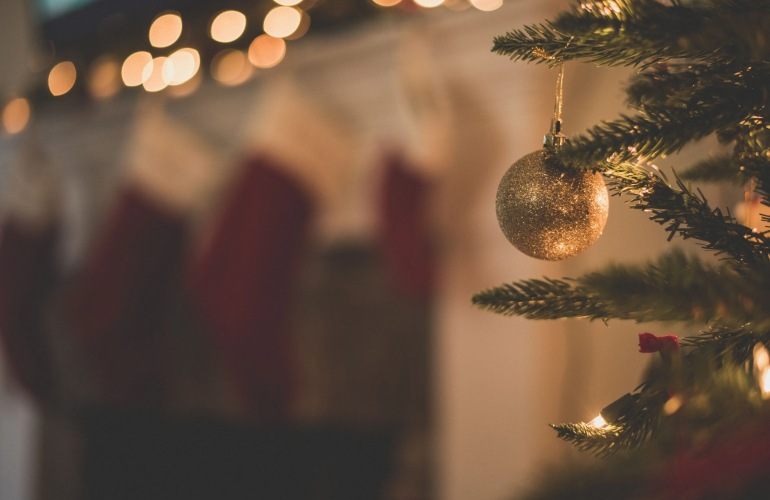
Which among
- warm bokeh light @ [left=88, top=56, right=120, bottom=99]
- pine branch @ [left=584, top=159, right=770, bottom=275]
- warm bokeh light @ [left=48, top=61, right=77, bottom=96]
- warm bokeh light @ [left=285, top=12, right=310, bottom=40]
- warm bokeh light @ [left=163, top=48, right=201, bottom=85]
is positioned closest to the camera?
pine branch @ [left=584, top=159, right=770, bottom=275]

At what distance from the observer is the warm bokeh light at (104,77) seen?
1.94 meters

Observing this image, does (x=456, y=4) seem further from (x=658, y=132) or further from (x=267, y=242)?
(x=658, y=132)

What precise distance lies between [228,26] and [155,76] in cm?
27

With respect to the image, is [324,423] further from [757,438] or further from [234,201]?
[757,438]

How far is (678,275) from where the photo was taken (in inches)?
8.6

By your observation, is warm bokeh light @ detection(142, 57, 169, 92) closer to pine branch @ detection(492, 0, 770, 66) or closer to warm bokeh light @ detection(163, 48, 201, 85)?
warm bokeh light @ detection(163, 48, 201, 85)

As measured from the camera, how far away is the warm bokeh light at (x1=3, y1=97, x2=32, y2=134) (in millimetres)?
2076

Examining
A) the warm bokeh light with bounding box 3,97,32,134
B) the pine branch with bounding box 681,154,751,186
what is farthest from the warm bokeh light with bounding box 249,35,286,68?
the pine branch with bounding box 681,154,751,186

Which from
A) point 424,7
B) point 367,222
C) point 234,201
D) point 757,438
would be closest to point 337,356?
point 367,222

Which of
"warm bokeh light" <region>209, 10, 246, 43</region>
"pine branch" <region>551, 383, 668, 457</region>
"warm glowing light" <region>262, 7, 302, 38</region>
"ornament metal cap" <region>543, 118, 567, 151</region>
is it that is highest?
"warm bokeh light" <region>209, 10, 246, 43</region>

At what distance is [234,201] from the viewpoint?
1.48 meters

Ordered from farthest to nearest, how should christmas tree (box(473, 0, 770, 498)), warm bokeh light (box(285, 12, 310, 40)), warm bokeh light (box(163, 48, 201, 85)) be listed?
warm bokeh light (box(163, 48, 201, 85)) → warm bokeh light (box(285, 12, 310, 40)) → christmas tree (box(473, 0, 770, 498))

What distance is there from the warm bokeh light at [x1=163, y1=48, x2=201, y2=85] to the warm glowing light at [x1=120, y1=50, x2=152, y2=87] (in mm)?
92

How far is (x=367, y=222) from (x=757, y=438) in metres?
1.33
